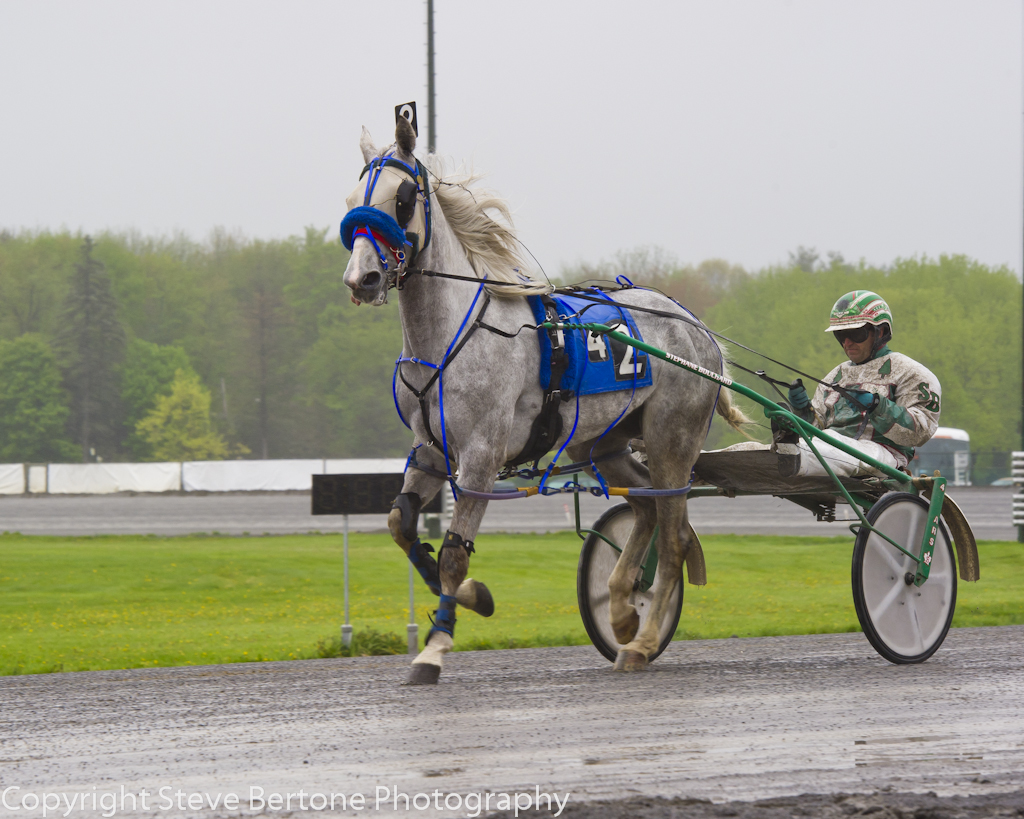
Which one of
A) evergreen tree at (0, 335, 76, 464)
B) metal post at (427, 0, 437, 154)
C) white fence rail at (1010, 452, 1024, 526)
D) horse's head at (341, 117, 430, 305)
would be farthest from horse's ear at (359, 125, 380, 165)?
evergreen tree at (0, 335, 76, 464)

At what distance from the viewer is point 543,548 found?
1775 centimetres

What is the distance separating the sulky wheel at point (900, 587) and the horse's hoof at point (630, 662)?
1.16 m

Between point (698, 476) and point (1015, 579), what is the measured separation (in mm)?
8989

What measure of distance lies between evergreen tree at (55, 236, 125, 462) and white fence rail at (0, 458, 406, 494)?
47.5 ft

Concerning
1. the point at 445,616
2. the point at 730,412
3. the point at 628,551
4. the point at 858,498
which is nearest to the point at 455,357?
the point at 445,616

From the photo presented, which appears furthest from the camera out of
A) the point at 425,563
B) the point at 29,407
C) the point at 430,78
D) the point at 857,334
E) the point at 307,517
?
the point at 29,407

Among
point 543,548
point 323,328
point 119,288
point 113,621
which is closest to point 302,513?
point 543,548

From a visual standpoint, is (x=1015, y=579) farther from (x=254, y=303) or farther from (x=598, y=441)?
(x=254, y=303)

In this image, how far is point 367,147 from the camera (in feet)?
17.3

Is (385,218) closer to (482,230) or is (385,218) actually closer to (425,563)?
(482,230)

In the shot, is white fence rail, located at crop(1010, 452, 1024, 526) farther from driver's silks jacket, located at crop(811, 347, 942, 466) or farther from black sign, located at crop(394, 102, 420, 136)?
black sign, located at crop(394, 102, 420, 136)

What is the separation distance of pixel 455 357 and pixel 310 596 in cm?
854

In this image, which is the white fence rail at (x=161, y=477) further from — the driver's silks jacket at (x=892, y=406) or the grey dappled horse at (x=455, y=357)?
the grey dappled horse at (x=455, y=357)

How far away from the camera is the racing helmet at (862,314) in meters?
6.59
